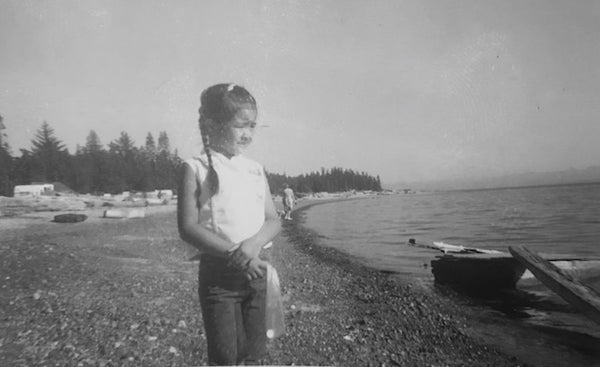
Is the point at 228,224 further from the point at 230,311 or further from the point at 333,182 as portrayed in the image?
the point at 333,182

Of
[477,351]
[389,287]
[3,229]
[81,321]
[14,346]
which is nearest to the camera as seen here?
[14,346]

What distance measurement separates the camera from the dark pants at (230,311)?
4.29 feet

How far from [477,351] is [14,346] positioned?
219 inches

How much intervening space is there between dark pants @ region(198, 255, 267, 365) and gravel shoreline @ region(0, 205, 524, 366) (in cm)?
33

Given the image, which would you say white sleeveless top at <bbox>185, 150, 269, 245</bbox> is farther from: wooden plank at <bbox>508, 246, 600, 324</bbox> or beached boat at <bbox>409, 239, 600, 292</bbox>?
beached boat at <bbox>409, 239, 600, 292</bbox>

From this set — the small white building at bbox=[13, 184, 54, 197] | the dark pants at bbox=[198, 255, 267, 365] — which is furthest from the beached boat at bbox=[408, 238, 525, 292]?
the small white building at bbox=[13, 184, 54, 197]

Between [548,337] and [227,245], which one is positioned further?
[548,337]

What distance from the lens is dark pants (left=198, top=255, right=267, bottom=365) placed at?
131 centimetres

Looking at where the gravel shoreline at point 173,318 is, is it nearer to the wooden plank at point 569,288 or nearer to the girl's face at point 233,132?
the girl's face at point 233,132

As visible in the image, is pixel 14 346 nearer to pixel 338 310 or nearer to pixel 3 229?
pixel 338 310

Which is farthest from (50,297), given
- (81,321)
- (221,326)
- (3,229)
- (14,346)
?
(3,229)

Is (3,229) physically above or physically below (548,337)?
above

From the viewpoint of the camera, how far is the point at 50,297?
5.33 metres

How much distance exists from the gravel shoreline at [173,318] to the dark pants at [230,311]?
0.33 meters
